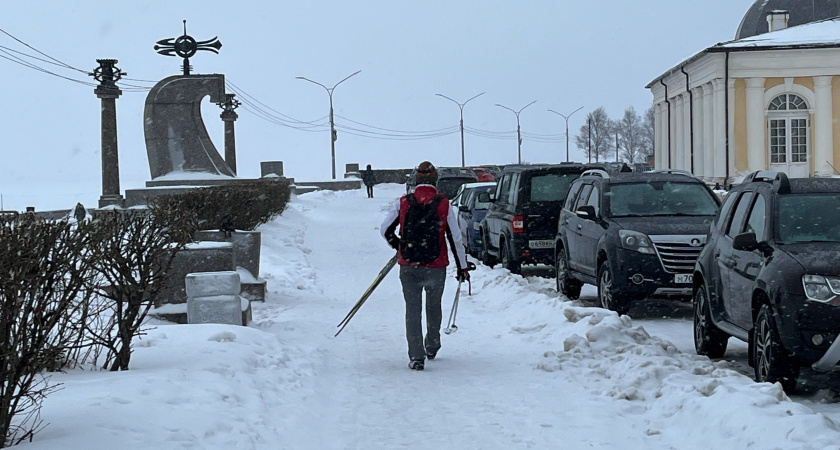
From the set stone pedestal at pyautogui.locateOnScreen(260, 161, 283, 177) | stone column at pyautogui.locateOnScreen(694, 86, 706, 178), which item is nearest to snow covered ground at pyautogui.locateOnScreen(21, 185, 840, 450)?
stone column at pyautogui.locateOnScreen(694, 86, 706, 178)

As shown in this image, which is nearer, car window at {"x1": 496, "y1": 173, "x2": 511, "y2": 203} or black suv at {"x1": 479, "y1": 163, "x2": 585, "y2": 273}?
black suv at {"x1": 479, "y1": 163, "x2": 585, "y2": 273}

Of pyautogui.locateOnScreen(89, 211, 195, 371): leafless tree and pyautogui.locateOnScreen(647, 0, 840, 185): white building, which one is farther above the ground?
pyautogui.locateOnScreen(647, 0, 840, 185): white building

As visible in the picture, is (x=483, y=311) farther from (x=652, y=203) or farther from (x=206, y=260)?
(x=206, y=260)

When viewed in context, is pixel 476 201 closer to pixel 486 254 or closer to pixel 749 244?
pixel 486 254

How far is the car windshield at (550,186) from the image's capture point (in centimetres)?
1822

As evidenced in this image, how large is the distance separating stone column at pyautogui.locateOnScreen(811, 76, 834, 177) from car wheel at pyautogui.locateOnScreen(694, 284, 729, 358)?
143ft

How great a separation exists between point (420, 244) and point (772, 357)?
3.13 metres

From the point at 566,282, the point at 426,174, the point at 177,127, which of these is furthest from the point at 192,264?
the point at 177,127

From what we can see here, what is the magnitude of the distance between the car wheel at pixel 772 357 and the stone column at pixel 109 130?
35.0 m

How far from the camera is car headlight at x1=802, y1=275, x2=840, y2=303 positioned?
25.4 feet

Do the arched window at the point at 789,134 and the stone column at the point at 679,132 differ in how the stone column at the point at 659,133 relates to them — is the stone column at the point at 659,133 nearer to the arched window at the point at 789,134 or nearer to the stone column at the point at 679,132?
the stone column at the point at 679,132

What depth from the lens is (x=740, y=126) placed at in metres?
52.5

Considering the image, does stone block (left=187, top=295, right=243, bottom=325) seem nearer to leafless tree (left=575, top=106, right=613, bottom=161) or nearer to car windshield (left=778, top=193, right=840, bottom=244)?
car windshield (left=778, top=193, right=840, bottom=244)

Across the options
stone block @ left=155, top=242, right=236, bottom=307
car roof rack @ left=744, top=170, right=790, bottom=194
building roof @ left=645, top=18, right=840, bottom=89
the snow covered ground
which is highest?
building roof @ left=645, top=18, right=840, bottom=89
